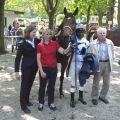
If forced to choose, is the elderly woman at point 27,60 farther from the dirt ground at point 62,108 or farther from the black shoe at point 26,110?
the dirt ground at point 62,108

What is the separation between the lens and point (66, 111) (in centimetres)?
749

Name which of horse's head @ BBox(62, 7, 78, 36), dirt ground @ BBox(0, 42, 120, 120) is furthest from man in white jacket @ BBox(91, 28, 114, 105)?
dirt ground @ BBox(0, 42, 120, 120)

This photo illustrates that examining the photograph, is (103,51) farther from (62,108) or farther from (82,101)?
(62,108)

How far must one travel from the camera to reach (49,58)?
7.18 metres

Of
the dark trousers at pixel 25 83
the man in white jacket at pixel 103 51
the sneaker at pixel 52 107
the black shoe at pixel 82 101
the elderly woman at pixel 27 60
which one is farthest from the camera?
the black shoe at pixel 82 101

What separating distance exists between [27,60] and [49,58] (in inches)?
17.8

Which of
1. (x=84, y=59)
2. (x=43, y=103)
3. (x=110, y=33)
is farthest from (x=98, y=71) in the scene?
(x=110, y=33)

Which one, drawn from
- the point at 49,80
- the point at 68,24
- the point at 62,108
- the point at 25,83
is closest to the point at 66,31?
the point at 68,24

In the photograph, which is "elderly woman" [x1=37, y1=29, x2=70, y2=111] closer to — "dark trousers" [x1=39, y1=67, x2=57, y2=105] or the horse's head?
"dark trousers" [x1=39, y1=67, x2=57, y2=105]

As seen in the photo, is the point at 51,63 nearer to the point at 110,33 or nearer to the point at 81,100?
the point at 81,100

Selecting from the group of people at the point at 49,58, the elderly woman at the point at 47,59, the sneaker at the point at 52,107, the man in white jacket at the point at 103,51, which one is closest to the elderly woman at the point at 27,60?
the group of people at the point at 49,58

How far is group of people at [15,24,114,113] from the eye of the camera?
278 inches

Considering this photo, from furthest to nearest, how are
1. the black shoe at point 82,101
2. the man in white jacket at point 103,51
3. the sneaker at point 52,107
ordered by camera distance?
the black shoe at point 82,101, the man in white jacket at point 103,51, the sneaker at point 52,107

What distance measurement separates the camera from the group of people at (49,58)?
7.07m
